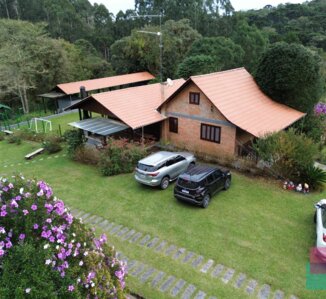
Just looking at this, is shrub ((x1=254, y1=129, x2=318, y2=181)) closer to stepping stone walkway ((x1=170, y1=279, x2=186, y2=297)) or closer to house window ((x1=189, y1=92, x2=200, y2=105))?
house window ((x1=189, y1=92, x2=200, y2=105))

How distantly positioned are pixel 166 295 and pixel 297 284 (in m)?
4.16

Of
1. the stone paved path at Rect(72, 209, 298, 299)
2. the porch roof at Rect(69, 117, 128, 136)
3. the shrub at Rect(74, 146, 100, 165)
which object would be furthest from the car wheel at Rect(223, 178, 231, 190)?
the shrub at Rect(74, 146, 100, 165)

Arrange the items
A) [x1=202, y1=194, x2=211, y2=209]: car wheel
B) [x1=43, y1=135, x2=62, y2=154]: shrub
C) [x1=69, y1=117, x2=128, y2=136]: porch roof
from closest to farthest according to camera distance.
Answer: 1. [x1=202, y1=194, x2=211, y2=209]: car wheel
2. [x1=69, y1=117, x2=128, y2=136]: porch roof
3. [x1=43, y1=135, x2=62, y2=154]: shrub

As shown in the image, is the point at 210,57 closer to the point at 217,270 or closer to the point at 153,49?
the point at 153,49

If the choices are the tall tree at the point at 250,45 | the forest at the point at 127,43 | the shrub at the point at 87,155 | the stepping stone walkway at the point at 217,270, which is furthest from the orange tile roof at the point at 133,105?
the tall tree at the point at 250,45

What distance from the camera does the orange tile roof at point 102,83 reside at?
3850 centimetres

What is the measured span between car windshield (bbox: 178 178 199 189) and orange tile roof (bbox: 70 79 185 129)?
23.1 ft

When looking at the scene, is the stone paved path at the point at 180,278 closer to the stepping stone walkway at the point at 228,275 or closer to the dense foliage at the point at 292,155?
the stepping stone walkway at the point at 228,275

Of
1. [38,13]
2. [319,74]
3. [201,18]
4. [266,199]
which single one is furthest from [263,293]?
[38,13]

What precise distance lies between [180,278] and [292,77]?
1813 cm

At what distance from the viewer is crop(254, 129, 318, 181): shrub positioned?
590 inches

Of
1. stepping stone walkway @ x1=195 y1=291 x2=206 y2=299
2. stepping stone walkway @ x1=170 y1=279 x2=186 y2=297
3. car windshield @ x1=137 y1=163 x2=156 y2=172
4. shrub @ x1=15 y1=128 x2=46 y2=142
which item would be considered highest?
car windshield @ x1=137 y1=163 x2=156 y2=172

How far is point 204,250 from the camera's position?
10602 millimetres

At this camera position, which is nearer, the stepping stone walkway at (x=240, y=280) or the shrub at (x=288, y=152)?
the stepping stone walkway at (x=240, y=280)
